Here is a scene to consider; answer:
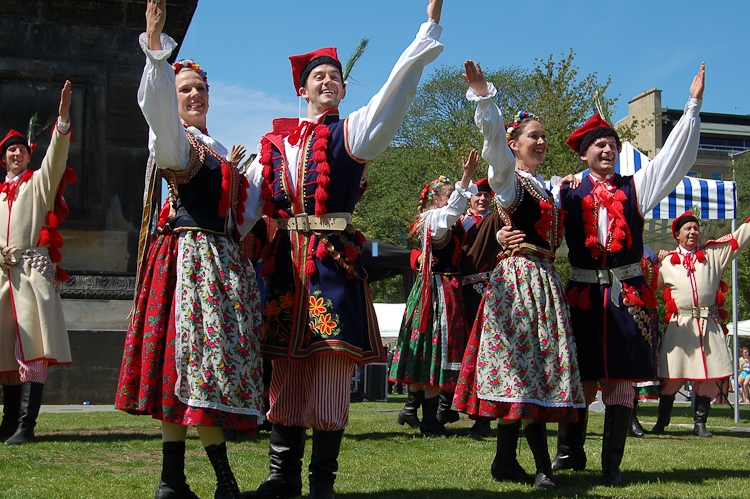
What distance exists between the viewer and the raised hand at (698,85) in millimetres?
5594

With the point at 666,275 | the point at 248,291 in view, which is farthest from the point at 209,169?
the point at 666,275

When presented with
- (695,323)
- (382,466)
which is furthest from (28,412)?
(695,323)

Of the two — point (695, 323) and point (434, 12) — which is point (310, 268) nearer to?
point (434, 12)

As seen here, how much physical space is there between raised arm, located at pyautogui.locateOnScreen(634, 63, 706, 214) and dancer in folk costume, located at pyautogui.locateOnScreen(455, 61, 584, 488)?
2.07 feet

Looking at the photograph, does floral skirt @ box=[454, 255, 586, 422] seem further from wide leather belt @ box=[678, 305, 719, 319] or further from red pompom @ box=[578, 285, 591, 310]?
wide leather belt @ box=[678, 305, 719, 319]

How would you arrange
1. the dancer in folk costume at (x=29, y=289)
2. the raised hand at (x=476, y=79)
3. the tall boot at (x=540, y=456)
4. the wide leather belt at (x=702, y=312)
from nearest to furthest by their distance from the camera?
the raised hand at (x=476, y=79)
the tall boot at (x=540, y=456)
the dancer in folk costume at (x=29, y=289)
the wide leather belt at (x=702, y=312)

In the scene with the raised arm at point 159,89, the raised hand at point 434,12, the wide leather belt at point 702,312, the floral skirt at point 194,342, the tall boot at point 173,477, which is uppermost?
the raised hand at point 434,12

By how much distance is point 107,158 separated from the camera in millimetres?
11406

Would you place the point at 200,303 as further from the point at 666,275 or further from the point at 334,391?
the point at 666,275

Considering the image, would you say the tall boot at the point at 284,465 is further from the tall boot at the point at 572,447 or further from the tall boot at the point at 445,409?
the tall boot at the point at 445,409

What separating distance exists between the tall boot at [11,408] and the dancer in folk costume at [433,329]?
3.15 metres

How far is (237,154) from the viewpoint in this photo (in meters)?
4.73

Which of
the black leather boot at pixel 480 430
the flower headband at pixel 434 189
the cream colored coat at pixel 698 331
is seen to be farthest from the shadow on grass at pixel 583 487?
the cream colored coat at pixel 698 331

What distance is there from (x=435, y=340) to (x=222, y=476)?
4273mm
